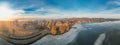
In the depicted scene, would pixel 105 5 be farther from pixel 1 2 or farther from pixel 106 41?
pixel 1 2

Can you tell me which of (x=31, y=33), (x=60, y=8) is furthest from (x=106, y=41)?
(x=31, y=33)

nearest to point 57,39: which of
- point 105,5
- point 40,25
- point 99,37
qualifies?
point 40,25

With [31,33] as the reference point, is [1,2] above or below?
above

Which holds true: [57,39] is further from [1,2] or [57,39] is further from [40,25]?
[1,2]

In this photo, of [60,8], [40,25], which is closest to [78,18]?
[60,8]

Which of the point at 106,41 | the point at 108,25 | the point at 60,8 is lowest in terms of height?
the point at 106,41

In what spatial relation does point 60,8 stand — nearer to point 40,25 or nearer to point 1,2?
point 40,25

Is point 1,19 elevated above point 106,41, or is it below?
above
